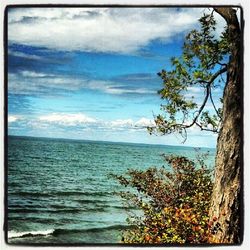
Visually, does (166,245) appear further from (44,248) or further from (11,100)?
(11,100)

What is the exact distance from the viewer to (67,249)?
16.9ft

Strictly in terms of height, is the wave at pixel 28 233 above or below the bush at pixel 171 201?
below

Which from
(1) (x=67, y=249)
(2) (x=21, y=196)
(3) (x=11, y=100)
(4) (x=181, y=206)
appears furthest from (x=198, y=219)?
(3) (x=11, y=100)

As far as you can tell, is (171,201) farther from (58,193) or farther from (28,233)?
(28,233)

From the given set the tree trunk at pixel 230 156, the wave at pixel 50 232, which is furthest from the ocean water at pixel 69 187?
the tree trunk at pixel 230 156

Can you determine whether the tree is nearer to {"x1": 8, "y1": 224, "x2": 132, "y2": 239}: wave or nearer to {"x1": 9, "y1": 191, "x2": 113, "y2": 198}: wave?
{"x1": 9, "y1": 191, "x2": 113, "y2": 198}: wave

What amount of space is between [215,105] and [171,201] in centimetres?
83

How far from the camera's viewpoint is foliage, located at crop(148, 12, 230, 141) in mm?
5258

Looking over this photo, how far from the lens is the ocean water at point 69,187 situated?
204 inches

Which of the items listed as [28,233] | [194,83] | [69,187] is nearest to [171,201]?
[69,187]

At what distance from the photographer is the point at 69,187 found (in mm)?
5250

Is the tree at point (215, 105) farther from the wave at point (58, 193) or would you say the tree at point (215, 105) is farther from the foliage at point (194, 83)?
the wave at point (58, 193)

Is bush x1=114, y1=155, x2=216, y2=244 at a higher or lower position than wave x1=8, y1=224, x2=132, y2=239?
higher

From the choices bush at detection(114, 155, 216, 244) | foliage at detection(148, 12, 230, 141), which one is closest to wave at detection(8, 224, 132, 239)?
bush at detection(114, 155, 216, 244)
